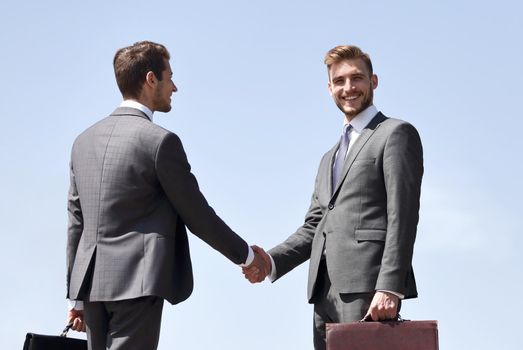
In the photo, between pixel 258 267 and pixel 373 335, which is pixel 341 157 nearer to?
pixel 258 267

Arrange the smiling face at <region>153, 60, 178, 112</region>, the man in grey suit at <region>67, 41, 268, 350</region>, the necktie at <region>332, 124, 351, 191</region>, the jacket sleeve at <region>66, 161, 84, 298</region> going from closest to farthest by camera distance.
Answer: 1. the man in grey suit at <region>67, 41, 268, 350</region>
2. the jacket sleeve at <region>66, 161, 84, 298</region>
3. the smiling face at <region>153, 60, 178, 112</region>
4. the necktie at <region>332, 124, 351, 191</region>

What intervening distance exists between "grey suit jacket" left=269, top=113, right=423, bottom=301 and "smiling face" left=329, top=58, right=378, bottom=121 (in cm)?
18

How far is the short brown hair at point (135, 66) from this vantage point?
19.7 ft

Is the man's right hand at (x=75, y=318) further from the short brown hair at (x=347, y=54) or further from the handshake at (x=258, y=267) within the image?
the short brown hair at (x=347, y=54)

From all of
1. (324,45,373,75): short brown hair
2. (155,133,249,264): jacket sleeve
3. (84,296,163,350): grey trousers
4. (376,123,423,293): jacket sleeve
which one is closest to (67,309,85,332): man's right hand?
(84,296,163,350): grey trousers

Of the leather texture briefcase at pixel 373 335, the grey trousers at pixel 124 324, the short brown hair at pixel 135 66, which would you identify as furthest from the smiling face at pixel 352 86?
the grey trousers at pixel 124 324

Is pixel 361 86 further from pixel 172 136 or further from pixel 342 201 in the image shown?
pixel 172 136

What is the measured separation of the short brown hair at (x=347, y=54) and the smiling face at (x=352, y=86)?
0.02 metres

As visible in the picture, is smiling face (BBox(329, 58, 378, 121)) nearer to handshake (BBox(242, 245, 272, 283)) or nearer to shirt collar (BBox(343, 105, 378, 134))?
shirt collar (BBox(343, 105, 378, 134))

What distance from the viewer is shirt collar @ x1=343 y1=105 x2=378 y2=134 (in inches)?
246

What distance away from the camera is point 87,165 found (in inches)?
232

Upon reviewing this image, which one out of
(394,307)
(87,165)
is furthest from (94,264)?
(394,307)

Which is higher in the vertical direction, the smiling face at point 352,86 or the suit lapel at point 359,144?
the smiling face at point 352,86

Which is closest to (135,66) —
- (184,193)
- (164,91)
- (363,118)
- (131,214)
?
(164,91)
